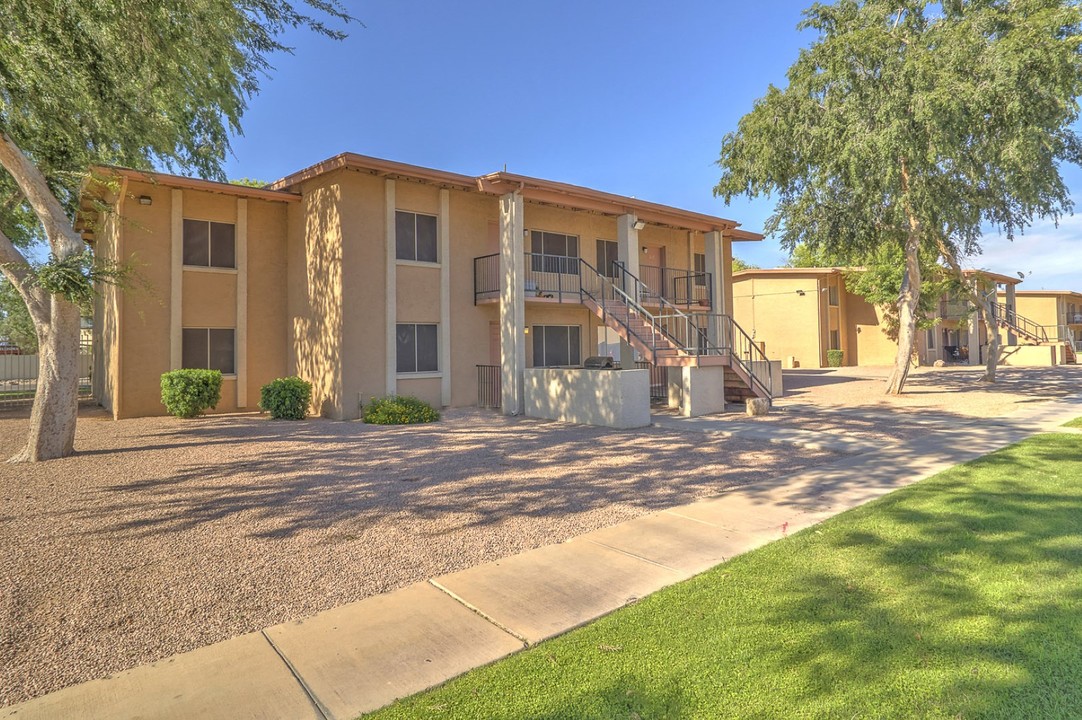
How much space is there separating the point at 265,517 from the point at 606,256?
15.5m

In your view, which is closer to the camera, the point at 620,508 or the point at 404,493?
the point at 620,508

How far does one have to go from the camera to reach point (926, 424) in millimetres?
12406

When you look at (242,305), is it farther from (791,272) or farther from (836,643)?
(791,272)

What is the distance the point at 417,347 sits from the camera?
1552cm

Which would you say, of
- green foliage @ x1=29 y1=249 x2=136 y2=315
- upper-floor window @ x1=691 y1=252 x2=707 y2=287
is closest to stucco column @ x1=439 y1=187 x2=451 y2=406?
green foliage @ x1=29 y1=249 x2=136 y2=315

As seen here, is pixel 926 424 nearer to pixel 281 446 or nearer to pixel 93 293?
pixel 281 446

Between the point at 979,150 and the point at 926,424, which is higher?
the point at 979,150

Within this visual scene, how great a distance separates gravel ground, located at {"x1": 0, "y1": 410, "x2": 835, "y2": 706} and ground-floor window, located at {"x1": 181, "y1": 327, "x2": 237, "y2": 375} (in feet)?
13.3

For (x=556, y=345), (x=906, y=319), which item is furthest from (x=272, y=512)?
(x=906, y=319)

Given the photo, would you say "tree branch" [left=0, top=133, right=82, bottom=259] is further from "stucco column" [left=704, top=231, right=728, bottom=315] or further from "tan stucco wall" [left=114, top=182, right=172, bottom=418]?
"stucco column" [left=704, top=231, right=728, bottom=315]

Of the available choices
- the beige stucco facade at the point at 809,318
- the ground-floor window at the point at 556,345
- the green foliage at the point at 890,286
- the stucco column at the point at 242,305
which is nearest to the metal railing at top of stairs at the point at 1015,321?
the green foliage at the point at 890,286

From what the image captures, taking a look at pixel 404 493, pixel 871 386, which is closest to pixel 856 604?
pixel 404 493

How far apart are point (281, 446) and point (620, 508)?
6.46 m

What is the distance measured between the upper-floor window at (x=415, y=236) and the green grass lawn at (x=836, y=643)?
40.8 feet
